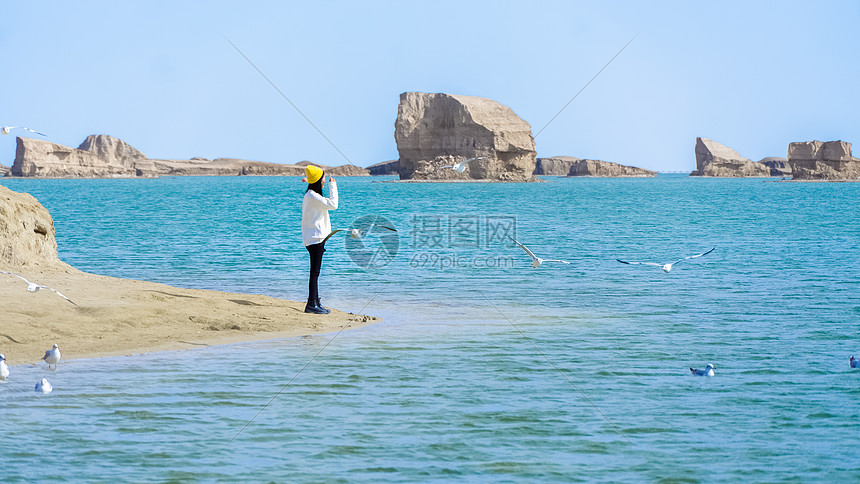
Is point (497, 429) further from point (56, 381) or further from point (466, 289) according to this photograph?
point (466, 289)

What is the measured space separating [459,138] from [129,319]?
170820 millimetres

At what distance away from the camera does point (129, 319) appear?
14.1 metres

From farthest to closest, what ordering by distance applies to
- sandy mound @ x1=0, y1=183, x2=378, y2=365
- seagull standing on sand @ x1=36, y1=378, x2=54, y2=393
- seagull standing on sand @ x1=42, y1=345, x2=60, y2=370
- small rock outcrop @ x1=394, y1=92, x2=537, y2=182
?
1. small rock outcrop @ x1=394, y1=92, x2=537, y2=182
2. sandy mound @ x1=0, y1=183, x2=378, y2=365
3. seagull standing on sand @ x1=42, y1=345, x2=60, y2=370
4. seagull standing on sand @ x1=36, y1=378, x2=54, y2=393

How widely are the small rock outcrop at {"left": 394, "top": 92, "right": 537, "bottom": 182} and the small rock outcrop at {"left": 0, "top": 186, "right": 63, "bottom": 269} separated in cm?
15944

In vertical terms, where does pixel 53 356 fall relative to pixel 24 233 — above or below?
below

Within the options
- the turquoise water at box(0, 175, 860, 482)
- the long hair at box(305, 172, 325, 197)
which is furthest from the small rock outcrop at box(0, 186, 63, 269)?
the long hair at box(305, 172, 325, 197)

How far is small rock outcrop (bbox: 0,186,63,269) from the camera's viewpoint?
17281 mm

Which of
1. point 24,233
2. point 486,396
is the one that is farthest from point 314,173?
point 24,233

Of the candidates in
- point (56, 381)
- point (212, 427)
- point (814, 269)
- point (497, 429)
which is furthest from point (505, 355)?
point (814, 269)

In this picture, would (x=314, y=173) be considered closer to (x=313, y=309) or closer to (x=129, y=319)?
(x=313, y=309)

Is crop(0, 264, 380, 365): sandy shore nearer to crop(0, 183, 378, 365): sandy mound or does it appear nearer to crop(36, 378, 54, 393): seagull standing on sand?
crop(0, 183, 378, 365): sandy mound

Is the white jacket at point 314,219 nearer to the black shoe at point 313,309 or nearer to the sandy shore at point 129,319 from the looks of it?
the black shoe at point 313,309

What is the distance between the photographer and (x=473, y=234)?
46.3 m

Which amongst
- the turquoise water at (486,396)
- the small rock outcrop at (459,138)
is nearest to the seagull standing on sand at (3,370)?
the turquoise water at (486,396)
